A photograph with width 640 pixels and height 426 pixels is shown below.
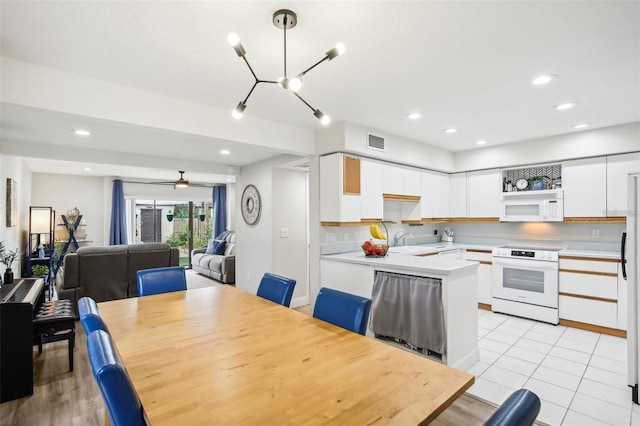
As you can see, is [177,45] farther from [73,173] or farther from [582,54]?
[73,173]

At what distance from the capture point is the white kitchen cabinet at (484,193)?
4898mm

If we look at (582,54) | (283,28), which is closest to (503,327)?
(582,54)

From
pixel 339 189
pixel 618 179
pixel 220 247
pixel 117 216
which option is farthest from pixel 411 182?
pixel 117 216

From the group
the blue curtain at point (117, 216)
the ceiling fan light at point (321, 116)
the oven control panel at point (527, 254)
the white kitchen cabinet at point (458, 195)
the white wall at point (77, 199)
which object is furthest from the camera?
the blue curtain at point (117, 216)

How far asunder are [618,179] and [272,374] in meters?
4.64

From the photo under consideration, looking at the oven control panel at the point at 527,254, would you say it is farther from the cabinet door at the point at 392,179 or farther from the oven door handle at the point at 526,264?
the cabinet door at the point at 392,179

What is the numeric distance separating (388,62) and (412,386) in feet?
6.59

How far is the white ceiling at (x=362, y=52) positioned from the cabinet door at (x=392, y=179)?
3.09ft

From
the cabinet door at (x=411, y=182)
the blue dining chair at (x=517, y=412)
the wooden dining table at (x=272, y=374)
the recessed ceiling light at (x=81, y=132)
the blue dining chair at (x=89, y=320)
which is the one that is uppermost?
the recessed ceiling light at (x=81, y=132)

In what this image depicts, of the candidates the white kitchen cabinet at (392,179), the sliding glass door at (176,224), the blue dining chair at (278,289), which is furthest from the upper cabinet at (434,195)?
the sliding glass door at (176,224)

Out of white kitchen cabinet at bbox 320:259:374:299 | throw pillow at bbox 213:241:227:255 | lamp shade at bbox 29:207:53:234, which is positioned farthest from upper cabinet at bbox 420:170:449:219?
lamp shade at bbox 29:207:53:234

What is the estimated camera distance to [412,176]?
4660mm

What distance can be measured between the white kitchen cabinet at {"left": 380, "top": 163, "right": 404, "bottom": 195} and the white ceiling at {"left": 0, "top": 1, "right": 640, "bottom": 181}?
3.06 ft

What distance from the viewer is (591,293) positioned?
147 inches
